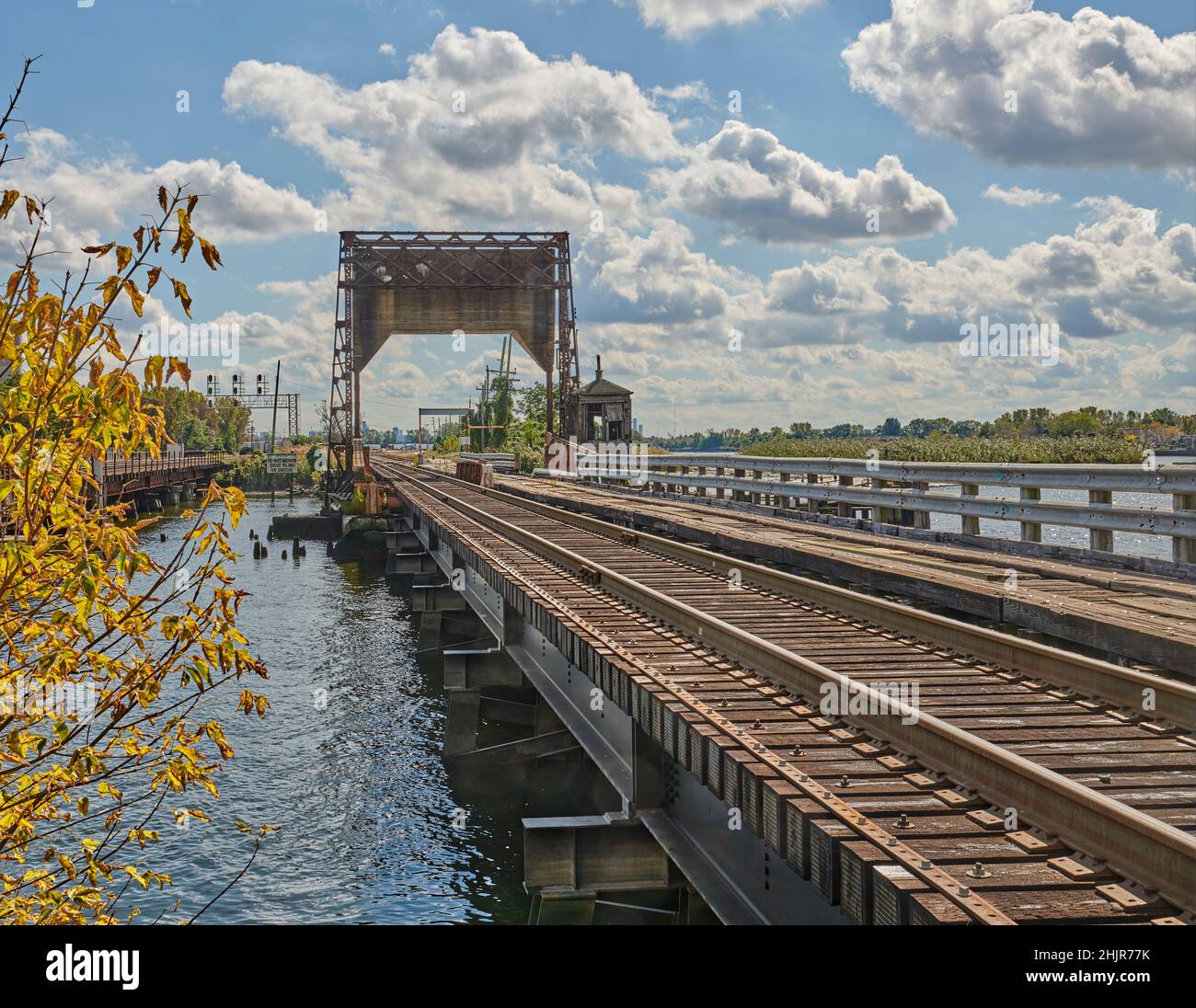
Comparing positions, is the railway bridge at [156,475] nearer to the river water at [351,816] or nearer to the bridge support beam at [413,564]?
the bridge support beam at [413,564]

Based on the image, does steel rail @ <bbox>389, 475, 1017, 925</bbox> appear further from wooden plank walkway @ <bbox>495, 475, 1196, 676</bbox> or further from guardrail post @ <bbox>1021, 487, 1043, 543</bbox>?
guardrail post @ <bbox>1021, 487, 1043, 543</bbox>

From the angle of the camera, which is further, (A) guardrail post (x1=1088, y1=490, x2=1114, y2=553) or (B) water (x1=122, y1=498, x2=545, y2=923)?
(A) guardrail post (x1=1088, y1=490, x2=1114, y2=553)

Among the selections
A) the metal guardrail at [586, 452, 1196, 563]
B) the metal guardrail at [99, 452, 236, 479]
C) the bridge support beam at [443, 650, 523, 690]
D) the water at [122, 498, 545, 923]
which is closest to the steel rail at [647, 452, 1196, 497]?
the metal guardrail at [586, 452, 1196, 563]

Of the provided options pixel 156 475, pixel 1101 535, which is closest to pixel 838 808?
pixel 1101 535

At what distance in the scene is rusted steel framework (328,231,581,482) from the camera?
55.7 metres

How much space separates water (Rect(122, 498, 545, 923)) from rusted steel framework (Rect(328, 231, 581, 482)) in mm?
30496

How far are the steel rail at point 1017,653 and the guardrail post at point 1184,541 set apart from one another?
3.48 m

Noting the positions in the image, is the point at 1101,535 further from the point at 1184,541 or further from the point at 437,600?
the point at 437,600

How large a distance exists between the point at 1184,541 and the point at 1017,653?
18.7 feet

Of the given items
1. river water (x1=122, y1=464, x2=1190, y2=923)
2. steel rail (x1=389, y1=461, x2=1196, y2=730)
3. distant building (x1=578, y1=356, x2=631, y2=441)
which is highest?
distant building (x1=578, y1=356, x2=631, y2=441)

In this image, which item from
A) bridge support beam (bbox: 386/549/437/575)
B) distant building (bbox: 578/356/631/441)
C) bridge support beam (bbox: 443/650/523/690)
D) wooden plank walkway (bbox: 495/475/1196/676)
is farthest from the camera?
distant building (bbox: 578/356/631/441)
